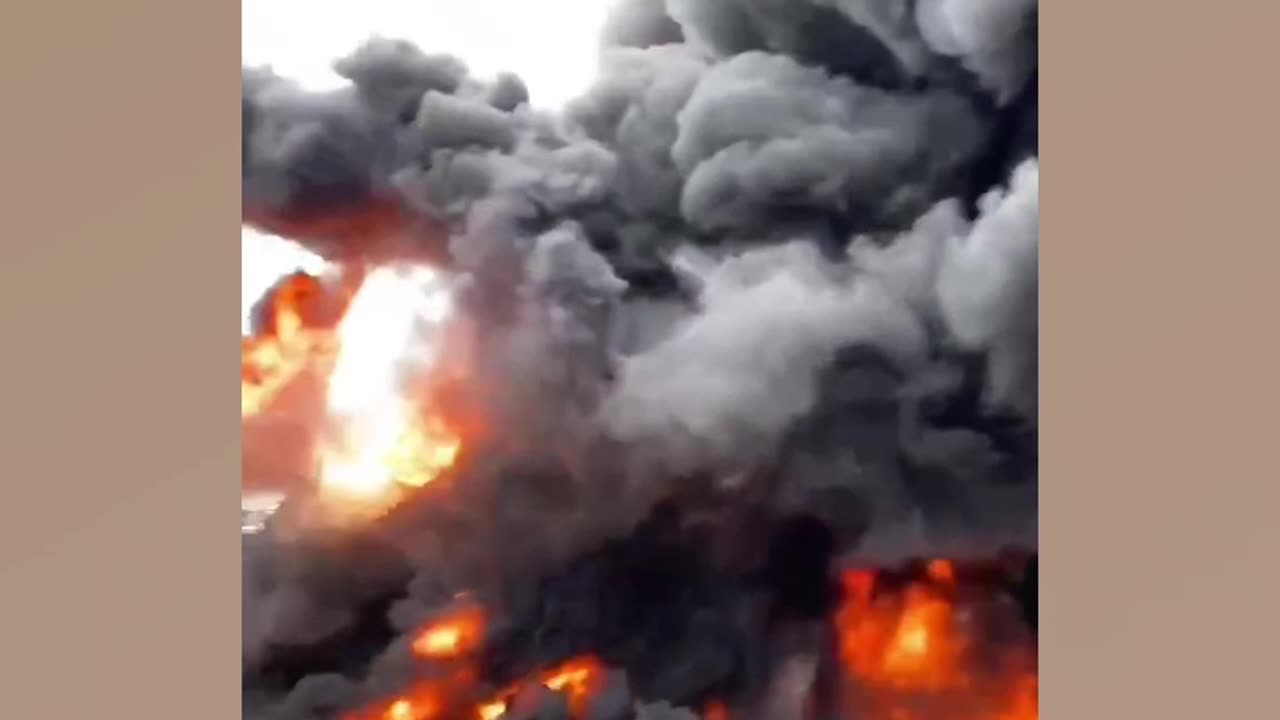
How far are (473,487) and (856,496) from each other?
1098 mm

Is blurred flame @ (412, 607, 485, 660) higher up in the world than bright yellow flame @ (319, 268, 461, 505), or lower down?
lower down

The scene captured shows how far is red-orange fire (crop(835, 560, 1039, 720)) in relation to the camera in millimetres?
3350

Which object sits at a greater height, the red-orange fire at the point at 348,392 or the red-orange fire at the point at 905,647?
the red-orange fire at the point at 348,392

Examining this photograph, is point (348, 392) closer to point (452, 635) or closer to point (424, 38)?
point (452, 635)

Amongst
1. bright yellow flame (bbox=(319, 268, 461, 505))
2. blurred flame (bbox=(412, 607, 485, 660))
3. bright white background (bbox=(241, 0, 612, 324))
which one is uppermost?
bright white background (bbox=(241, 0, 612, 324))

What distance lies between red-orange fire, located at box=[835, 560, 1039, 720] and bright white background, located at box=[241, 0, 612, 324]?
171 cm

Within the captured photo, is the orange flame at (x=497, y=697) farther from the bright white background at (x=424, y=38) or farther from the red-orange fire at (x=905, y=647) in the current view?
the bright white background at (x=424, y=38)

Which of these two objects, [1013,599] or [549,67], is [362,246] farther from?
[1013,599]

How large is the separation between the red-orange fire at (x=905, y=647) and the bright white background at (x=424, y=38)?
1711 millimetres

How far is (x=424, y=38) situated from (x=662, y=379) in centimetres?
119

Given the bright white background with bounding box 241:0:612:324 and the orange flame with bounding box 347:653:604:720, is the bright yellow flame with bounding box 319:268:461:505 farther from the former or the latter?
the orange flame with bounding box 347:653:604:720

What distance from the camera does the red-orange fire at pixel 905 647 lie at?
3.35 meters

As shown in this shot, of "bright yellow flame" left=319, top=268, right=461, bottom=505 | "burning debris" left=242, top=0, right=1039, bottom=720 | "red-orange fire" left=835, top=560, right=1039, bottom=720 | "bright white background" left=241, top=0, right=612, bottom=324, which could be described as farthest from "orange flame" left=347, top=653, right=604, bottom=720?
"bright white background" left=241, top=0, right=612, bottom=324

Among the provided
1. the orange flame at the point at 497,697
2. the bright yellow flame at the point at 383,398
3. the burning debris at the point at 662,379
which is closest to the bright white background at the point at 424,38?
the burning debris at the point at 662,379
